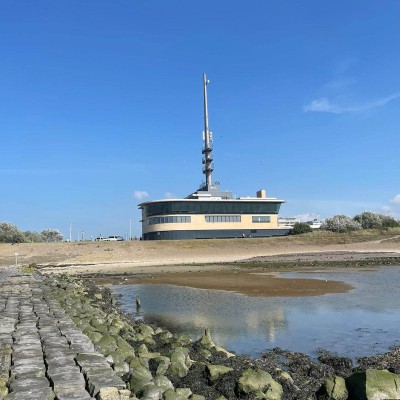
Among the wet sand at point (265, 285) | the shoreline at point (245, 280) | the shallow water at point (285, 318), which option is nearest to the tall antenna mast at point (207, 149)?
the shoreline at point (245, 280)

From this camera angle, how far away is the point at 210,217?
256 ft

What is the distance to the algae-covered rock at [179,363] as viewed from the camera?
8750 mm

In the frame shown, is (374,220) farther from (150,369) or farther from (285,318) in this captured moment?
(150,369)

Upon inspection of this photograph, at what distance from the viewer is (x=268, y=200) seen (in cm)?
8169

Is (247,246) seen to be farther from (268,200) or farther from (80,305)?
(80,305)

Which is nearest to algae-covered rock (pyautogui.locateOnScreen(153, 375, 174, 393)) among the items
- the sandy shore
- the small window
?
the sandy shore

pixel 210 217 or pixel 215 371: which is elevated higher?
pixel 210 217

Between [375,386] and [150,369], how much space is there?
4011 mm

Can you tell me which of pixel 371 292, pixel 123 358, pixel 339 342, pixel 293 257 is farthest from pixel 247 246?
pixel 123 358

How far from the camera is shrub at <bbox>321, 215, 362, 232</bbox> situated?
87.9m

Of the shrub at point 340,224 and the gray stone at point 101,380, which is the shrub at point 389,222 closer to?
the shrub at point 340,224

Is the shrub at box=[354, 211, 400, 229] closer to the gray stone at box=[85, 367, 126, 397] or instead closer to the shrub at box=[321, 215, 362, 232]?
the shrub at box=[321, 215, 362, 232]

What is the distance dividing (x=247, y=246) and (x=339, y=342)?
52.7 metres

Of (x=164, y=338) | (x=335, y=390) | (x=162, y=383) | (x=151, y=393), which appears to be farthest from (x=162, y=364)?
(x=164, y=338)
